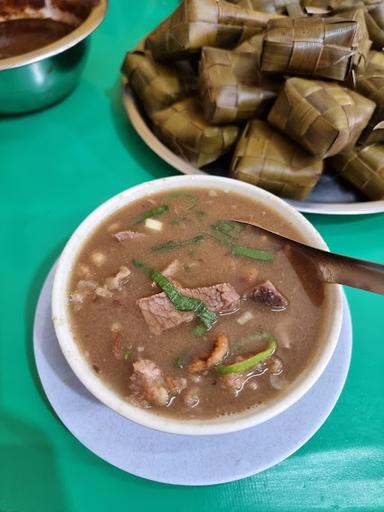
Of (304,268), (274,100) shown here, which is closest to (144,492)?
(304,268)

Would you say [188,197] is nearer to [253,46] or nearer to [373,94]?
[253,46]

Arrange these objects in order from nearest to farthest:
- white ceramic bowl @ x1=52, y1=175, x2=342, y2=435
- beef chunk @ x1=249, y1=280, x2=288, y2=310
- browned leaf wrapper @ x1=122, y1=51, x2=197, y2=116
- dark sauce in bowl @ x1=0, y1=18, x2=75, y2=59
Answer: white ceramic bowl @ x1=52, y1=175, x2=342, y2=435
beef chunk @ x1=249, y1=280, x2=288, y2=310
browned leaf wrapper @ x1=122, y1=51, x2=197, y2=116
dark sauce in bowl @ x1=0, y1=18, x2=75, y2=59

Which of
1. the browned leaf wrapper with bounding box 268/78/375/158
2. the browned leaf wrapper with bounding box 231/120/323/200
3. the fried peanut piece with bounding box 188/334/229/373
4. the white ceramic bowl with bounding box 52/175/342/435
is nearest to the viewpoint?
the white ceramic bowl with bounding box 52/175/342/435

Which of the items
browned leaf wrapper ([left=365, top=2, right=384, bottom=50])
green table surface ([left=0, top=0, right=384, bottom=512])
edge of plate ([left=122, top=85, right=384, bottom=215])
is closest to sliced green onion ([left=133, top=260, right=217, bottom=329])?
green table surface ([left=0, top=0, right=384, bottom=512])

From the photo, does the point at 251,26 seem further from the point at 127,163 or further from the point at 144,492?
the point at 144,492

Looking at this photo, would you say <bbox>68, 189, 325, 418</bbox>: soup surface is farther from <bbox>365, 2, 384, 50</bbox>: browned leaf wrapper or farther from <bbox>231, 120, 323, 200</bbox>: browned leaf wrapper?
<bbox>365, 2, 384, 50</bbox>: browned leaf wrapper

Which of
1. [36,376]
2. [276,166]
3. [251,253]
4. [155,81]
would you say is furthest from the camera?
[155,81]

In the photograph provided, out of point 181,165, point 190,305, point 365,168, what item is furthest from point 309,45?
point 190,305

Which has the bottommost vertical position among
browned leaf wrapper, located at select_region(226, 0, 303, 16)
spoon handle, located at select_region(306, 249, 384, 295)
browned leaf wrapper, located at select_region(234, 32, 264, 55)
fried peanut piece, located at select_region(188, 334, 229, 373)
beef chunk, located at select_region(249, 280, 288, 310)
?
fried peanut piece, located at select_region(188, 334, 229, 373)
